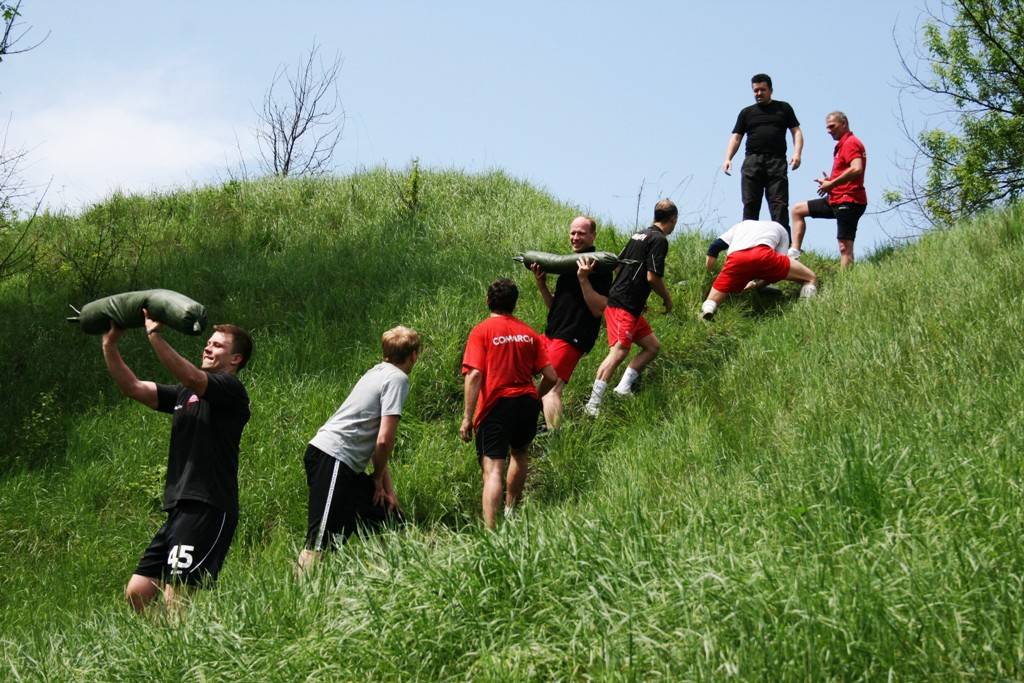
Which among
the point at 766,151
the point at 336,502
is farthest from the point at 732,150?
the point at 336,502

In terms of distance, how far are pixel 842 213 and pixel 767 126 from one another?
131cm

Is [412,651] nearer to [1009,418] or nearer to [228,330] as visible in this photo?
[228,330]

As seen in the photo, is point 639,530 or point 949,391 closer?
point 639,530

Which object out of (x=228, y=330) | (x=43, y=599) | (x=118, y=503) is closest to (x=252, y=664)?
(x=228, y=330)

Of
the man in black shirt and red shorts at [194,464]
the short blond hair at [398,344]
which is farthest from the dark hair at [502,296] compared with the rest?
the man in black shirt and red shorts at [194,464]

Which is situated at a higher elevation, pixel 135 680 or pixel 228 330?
pixel 228 330

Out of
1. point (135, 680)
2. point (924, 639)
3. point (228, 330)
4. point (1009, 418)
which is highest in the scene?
point (228, 330)

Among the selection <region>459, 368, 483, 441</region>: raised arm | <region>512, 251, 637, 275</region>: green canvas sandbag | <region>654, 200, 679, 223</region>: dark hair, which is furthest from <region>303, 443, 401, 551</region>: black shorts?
<region>654, 200, 679, 223</region>: dark hair

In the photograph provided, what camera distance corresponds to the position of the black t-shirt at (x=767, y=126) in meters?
11.2

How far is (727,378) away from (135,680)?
18.5ft

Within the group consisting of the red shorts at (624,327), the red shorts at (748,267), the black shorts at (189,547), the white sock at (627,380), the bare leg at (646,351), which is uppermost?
the red shorts at (748,267)

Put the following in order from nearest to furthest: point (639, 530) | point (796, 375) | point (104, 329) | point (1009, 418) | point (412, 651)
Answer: point (412, 651)
point (639, 530)
point (1009, 418)
point (104, 329)
point (796, 375)

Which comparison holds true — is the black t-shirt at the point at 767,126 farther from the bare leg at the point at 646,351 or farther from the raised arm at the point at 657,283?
the bare leg at the point at 646,351

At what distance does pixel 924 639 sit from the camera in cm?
337
